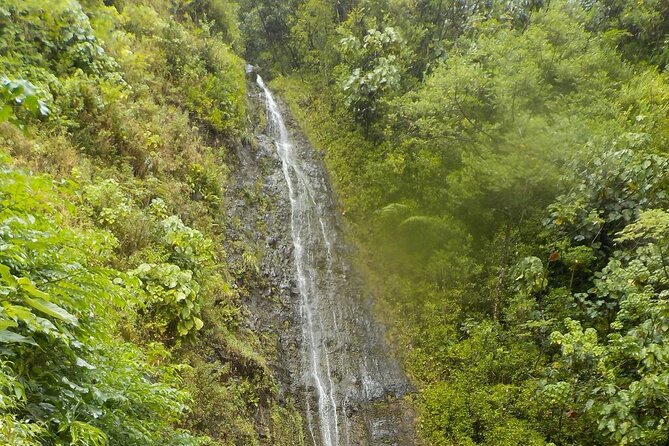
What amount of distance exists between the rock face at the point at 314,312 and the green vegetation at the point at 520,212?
0.68 metres

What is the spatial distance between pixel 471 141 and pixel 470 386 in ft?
20.7

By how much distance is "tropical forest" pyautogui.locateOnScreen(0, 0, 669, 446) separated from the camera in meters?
4.27

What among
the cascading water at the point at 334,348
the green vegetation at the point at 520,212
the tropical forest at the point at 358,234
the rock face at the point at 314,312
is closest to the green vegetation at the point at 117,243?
the tropical forest at the point at 358,234

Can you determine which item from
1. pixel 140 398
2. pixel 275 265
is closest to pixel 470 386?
pixel 275 265

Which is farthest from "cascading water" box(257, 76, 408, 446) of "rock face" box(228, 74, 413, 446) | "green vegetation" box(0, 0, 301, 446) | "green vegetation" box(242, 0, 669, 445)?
"green vegetation" box(0, 0, 301, 446)

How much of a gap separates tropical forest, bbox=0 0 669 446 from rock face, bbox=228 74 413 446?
60mm

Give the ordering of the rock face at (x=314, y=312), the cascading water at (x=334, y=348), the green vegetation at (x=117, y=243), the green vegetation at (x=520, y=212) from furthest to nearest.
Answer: the rock face at (x=314, y=312) < the cascading water at (x=334, y=348) < the green vegetation at (x=520, y=212) < the green vegetation at (x=117, y=243)

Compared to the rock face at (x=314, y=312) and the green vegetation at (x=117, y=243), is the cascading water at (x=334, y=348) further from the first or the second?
the green vegetation at (x=117, y=243)

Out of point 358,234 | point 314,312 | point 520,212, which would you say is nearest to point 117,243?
point 314,312

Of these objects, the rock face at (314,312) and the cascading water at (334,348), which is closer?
the cascading water at (334,348)

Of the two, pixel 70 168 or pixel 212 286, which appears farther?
pixel 212 286

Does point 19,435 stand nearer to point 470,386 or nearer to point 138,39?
point 470,386

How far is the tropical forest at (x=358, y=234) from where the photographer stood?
4273 mm

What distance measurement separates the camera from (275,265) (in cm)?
1180
